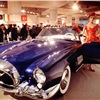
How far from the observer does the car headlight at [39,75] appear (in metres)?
2.32

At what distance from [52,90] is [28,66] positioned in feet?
1.81

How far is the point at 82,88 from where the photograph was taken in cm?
336

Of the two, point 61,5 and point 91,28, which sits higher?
point 61,5

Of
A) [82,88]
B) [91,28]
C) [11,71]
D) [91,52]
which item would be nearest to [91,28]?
[91,28]

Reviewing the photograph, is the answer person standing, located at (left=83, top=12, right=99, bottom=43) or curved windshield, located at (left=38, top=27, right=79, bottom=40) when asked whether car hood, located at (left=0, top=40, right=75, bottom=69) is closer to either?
curved windshield, located at (left=38, top=27, right=79, bottom=40)

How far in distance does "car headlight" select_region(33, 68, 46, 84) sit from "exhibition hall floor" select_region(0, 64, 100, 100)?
0.73 metres

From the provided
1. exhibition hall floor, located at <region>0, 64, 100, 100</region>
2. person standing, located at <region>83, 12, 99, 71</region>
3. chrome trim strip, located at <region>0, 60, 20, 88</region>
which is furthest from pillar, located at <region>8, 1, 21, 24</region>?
chrome trim strip, located at <region>0, 60, 20, 88</region>

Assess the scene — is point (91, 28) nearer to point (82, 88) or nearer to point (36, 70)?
point (82, 88)

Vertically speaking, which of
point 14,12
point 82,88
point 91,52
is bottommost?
point 82,88

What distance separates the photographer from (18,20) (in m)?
11.9

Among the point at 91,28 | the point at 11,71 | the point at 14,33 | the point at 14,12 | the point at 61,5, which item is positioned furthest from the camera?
the point at 61,5

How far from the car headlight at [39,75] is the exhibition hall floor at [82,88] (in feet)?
2.41

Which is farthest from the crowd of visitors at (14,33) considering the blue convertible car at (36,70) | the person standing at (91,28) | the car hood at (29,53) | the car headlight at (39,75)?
the car headlight at (39,75)

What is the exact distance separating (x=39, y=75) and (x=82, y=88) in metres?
1.41
